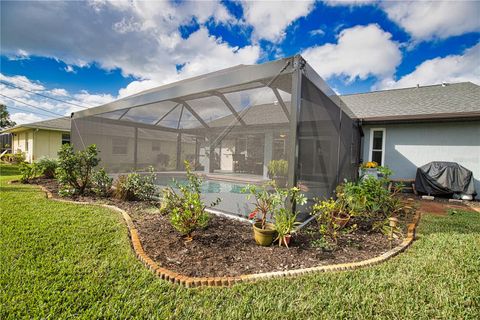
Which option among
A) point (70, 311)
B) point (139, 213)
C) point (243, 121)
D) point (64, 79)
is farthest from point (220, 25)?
point (64, 79)

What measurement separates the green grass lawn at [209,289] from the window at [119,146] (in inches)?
150

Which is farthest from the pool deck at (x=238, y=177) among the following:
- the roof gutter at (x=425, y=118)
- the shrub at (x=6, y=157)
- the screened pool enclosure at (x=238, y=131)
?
the shrub at (x=6, y=157)

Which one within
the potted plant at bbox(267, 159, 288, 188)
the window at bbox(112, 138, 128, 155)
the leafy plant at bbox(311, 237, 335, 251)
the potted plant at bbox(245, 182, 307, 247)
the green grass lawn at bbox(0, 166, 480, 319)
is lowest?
the green grass lawn at bbox(0, 166, 480, 319)

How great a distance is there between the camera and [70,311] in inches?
70.1

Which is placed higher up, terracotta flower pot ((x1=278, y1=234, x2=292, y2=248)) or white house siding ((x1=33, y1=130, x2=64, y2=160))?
white house siding ((x1=33, y1=130, x2=64, y2=160))

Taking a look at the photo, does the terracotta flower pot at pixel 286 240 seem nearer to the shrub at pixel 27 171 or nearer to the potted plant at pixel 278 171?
the potted plant at pixel 278 171

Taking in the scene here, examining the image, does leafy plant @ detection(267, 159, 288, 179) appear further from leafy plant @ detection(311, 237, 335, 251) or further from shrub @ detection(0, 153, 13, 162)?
shrub @ detection(0, 153, 13, 162)

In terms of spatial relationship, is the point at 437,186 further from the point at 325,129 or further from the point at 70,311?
the point at 70,311

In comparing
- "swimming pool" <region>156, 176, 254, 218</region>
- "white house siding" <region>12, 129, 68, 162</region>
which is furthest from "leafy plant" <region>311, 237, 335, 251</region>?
"white house siding" <region>12, 129, 68, 162</region>

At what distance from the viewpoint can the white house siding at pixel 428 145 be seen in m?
7.38

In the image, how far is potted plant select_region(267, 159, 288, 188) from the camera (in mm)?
3471

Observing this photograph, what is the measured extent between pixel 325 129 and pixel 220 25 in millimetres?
5229

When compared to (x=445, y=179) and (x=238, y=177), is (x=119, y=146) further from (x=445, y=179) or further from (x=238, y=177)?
(x=445, y=179)

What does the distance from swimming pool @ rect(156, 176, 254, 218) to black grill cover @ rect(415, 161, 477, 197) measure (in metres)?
7.36
